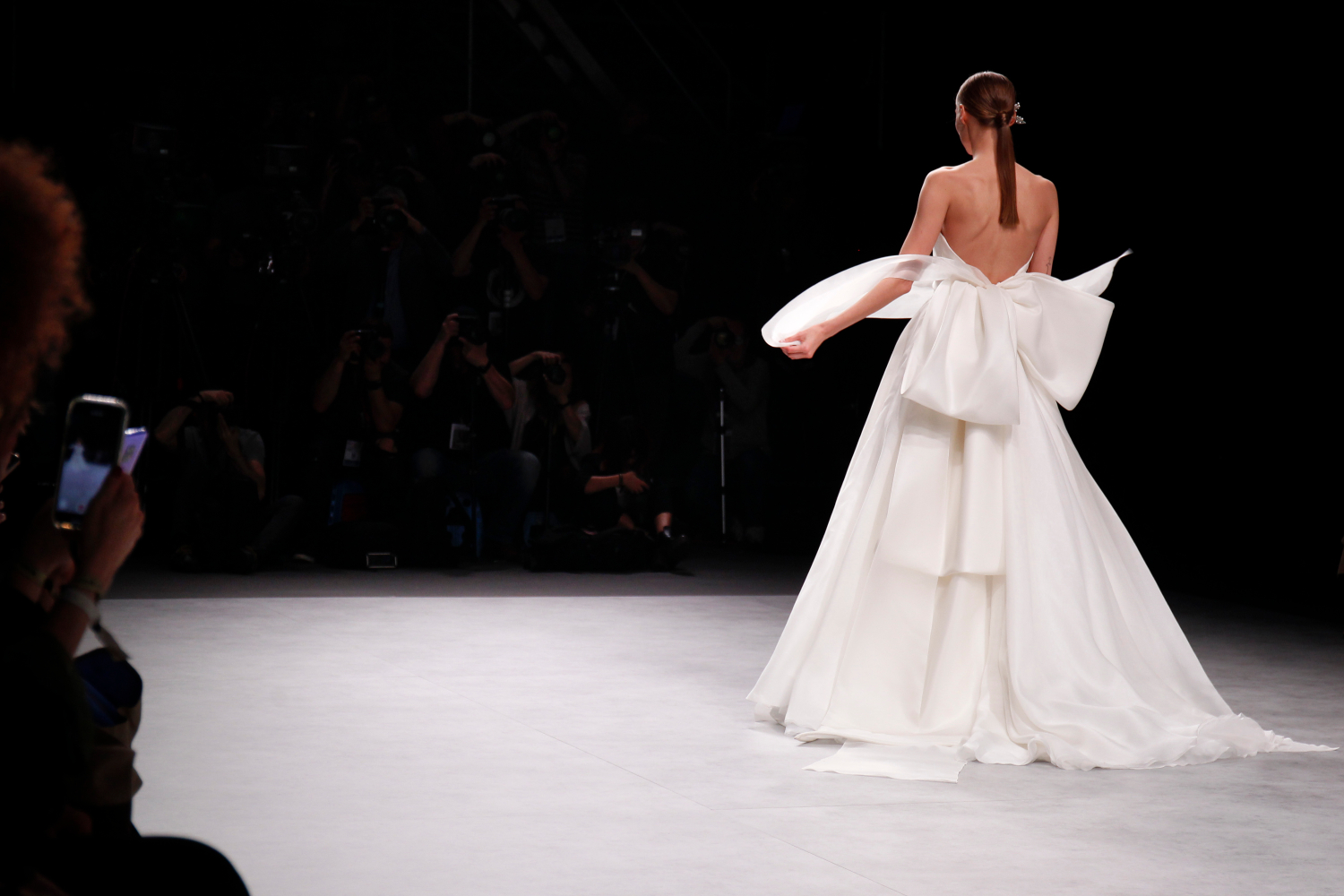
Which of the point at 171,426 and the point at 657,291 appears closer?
the point at 171,426

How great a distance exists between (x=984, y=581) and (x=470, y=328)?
3742 millimetres

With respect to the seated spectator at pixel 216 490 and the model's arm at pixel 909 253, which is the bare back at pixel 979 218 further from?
the seated spectator at pixel 216 490

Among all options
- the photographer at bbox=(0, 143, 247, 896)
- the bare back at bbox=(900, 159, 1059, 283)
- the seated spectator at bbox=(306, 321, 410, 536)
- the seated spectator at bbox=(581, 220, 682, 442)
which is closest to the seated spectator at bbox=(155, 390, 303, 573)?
the seated spectator at bbox=(306, 321, 410, 536)

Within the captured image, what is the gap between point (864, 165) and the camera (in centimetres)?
781

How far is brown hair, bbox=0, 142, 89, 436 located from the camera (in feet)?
3.65

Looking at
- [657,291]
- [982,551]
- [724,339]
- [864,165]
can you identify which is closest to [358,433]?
[657,291]

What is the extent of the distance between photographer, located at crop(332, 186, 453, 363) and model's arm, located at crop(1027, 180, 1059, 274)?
12.7 feet

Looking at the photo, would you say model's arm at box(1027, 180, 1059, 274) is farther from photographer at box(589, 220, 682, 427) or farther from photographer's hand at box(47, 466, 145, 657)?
photographer at box(589, 220, 682, 427)

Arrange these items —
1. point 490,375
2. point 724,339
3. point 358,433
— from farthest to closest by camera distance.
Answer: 1. point 724,339
2. point 490,375
3. point 358,433

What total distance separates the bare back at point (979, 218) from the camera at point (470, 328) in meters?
3.49

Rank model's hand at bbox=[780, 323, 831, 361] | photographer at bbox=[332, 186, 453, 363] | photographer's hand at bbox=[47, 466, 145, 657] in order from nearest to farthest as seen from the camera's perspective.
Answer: photographer's hand at bbox=[47, 466, 145, 657] < model's hand at bbox=[780, 323, 831, 361] < photographer at bbox=[332, 186, 453, 363]

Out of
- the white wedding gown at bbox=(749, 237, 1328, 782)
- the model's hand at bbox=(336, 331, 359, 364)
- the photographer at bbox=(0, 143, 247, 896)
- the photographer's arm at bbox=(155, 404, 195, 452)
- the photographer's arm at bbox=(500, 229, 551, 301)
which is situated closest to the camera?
the photographer at bbox=(0, 143, 247, 896)

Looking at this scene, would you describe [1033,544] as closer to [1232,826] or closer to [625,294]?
[1232,826]

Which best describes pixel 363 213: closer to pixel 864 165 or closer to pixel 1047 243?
pixel 864 165
